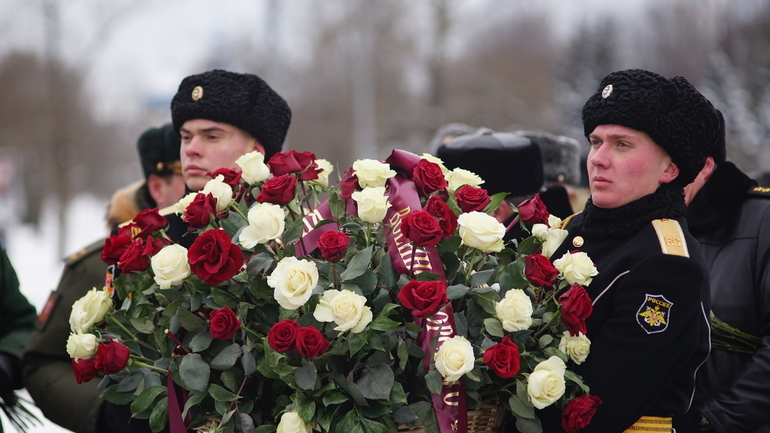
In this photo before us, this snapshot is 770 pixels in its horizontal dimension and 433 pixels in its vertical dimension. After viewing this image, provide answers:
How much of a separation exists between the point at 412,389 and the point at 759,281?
147 centimetres

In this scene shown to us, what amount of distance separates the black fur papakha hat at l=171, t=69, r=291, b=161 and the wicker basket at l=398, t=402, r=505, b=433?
1.52 meters

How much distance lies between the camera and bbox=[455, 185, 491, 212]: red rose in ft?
6.42

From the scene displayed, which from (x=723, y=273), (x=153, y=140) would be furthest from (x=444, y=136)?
(x=723, y=273)

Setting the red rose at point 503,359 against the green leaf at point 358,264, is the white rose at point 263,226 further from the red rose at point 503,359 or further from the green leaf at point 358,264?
the red rose at point 503,359

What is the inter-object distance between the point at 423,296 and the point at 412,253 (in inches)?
8.0

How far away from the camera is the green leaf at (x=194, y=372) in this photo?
5.67 ft

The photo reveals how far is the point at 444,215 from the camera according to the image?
71.6 inches

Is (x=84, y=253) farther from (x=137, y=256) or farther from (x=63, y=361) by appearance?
(x=137, y=256)

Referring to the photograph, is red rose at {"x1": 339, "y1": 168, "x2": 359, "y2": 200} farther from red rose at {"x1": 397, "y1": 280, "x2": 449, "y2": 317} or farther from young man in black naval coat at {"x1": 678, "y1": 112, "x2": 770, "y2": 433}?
young man in black naval coat at {"x1": 678, "y1": 112, "x2": 770, "y2": 433}

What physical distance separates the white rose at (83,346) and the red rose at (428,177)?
34.9 inches

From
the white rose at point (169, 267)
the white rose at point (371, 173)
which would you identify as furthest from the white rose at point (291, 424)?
the white rose at point (371, 173)

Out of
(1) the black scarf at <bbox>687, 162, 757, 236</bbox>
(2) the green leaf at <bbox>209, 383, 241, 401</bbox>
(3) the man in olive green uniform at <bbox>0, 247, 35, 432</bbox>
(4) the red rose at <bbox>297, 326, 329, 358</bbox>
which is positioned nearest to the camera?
(4) the red rose at <bbox>297, 326, 329, 358</bbox>

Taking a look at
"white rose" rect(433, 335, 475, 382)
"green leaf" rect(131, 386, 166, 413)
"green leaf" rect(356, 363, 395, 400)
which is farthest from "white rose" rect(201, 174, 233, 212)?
"white rose" rect(433, 335, 475, 382)

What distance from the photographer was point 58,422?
299cm
